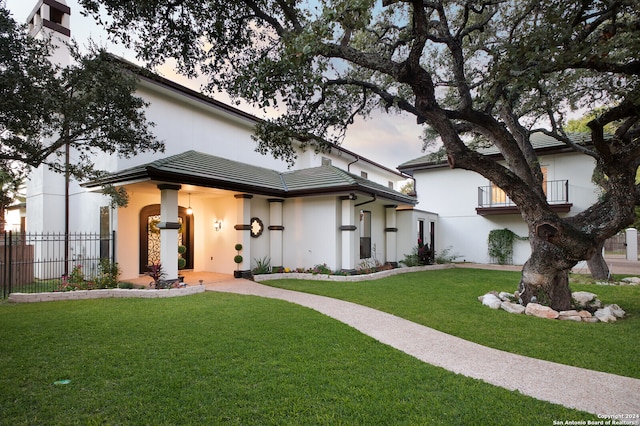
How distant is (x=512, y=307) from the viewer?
7215mm

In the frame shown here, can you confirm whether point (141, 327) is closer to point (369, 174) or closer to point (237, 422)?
point (237, 422)

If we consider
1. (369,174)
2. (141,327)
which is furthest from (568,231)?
(369,174)

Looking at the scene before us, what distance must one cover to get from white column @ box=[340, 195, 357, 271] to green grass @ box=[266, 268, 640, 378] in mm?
1485

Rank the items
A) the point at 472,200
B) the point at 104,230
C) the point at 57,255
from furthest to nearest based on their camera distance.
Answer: the point at 472,200 → the point at 57,255 → the point at 104,230

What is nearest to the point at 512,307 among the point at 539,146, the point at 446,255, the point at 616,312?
the point at 616,312

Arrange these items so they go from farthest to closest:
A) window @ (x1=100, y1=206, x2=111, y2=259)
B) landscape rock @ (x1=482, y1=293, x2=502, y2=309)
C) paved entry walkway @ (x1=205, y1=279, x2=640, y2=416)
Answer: window @ (x1=100, y1=206, x2=111, y2=259), landscape rock @ (x1=482, y1=293, x2=502, y2=309), paved entry walkway @ (x1=205, y1=279, x2=640, y2=416)

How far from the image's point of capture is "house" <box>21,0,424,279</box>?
1155 centimetres

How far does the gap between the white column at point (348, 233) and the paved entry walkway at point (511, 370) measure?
558cm

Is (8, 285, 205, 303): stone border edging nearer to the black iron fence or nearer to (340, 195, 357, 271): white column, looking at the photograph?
the black iron fence

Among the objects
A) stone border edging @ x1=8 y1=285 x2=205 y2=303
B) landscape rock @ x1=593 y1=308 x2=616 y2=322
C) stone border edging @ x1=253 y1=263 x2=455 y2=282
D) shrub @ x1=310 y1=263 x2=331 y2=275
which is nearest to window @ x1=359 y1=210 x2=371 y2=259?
stone border edging @ x1=253 y1=263 x2=455 y2=282

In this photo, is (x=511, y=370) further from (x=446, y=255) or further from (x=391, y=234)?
(x=446, y=255)

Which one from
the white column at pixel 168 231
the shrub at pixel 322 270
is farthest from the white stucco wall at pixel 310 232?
the white column at pixel 168 231

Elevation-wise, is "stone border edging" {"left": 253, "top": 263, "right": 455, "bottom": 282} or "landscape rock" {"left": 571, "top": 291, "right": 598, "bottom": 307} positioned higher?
"landscape rock" {"left": 571, "top": 291, "right": 598, "bottom": 307}

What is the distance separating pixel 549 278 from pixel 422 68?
16.9 ft
